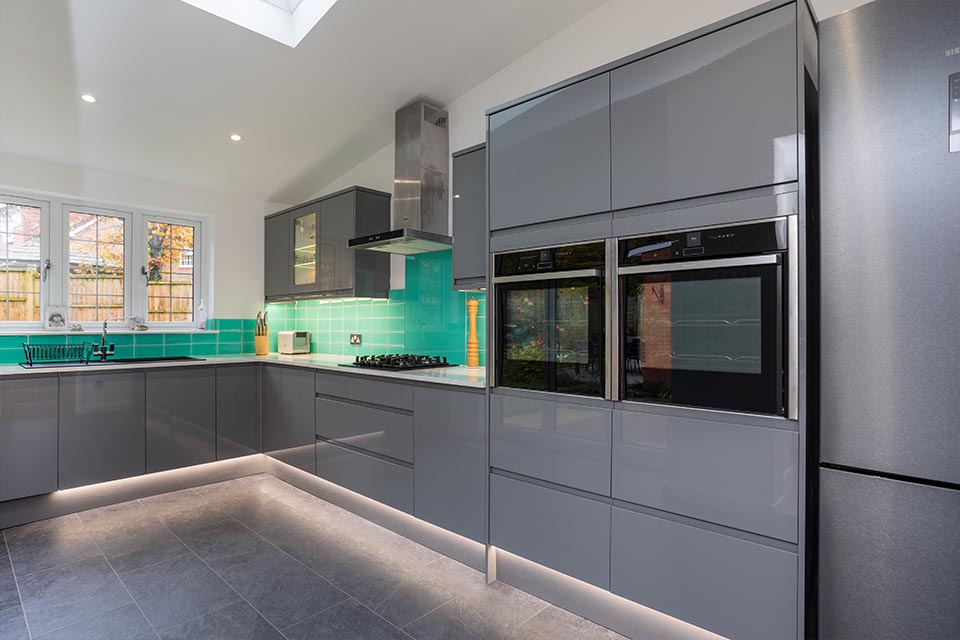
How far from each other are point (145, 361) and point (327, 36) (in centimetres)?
263

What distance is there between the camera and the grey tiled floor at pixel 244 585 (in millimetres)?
1915

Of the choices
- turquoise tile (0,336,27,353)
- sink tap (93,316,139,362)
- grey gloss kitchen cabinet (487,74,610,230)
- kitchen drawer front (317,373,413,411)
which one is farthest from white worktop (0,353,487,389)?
grey gloss kitchen cabinet (487,74,610,230)

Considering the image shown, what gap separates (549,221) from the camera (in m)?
2.09

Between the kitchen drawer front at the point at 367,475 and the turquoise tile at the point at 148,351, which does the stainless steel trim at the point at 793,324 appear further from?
the turquoise tile at the point at 148,351

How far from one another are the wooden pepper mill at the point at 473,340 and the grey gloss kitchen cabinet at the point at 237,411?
5.81ft

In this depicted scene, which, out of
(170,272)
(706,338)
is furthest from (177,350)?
(706,338)

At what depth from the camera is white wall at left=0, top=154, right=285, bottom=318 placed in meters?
3.47

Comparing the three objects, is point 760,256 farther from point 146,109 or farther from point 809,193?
point 146,109

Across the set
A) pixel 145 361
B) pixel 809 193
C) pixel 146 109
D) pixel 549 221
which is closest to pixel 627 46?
pixel 549 221

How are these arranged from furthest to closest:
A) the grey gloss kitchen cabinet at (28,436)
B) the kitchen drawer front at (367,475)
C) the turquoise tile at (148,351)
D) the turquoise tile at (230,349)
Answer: the turquoise tile at (230,349) → the turquoise tile at (148,351) → the grey gloss kitchen cabinet at (28,436) → the kitchen drawer front at (367,475)

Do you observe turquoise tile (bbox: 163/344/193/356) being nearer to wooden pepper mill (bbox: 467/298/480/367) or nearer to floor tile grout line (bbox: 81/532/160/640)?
floor tile grout line (bbox: 81/532/160/640)

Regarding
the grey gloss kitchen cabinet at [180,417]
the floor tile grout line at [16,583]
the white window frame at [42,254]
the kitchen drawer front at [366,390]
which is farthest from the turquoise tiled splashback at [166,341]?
the kitchen drawer front at [366,390]

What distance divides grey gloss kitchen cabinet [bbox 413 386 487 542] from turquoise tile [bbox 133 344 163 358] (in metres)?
2.49

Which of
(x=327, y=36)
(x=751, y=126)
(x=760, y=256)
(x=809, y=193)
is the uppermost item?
(x=327, y=36)
